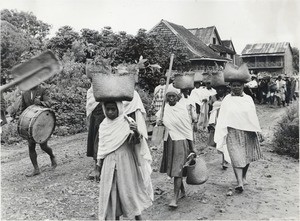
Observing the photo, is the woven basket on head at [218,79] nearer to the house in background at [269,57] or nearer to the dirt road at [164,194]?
the dirt road at [164,194]

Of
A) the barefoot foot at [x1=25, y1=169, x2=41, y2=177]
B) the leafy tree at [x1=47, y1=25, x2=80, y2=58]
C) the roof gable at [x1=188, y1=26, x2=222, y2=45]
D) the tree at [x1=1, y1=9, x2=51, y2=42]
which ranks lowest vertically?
the barefoot foot at [x1=25, y1=169, x2=41, y2=177]

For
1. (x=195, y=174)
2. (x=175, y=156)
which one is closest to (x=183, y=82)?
(x=175, y=156)

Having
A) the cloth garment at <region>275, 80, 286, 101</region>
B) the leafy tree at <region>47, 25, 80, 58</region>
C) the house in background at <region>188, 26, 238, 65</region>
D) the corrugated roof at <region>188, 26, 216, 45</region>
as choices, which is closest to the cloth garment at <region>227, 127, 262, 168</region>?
the cloth garment at <region>275, 80, 286, 101</region>

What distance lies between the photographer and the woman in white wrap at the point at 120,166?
14.8ft

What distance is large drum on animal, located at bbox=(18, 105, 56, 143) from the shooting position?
6996 mm

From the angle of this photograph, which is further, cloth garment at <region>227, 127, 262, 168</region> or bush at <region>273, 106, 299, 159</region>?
bush at <region>273, 106, 299, 159</region>

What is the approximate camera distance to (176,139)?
5.82m

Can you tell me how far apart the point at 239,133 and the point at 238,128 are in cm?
10

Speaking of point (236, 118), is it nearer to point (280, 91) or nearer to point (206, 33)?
point (280, 91)

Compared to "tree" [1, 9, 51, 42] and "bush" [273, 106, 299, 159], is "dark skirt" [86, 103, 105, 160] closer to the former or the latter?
"bush" [273, 106, 299, 159]

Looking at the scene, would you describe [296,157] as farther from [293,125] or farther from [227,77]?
[227,77]

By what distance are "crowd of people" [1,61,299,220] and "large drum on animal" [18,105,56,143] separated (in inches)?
8.9

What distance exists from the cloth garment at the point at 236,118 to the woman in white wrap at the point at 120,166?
2.31m

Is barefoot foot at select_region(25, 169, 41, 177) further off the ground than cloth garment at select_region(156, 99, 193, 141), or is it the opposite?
cloth garment at select_region(156, 99, 193, 141)
